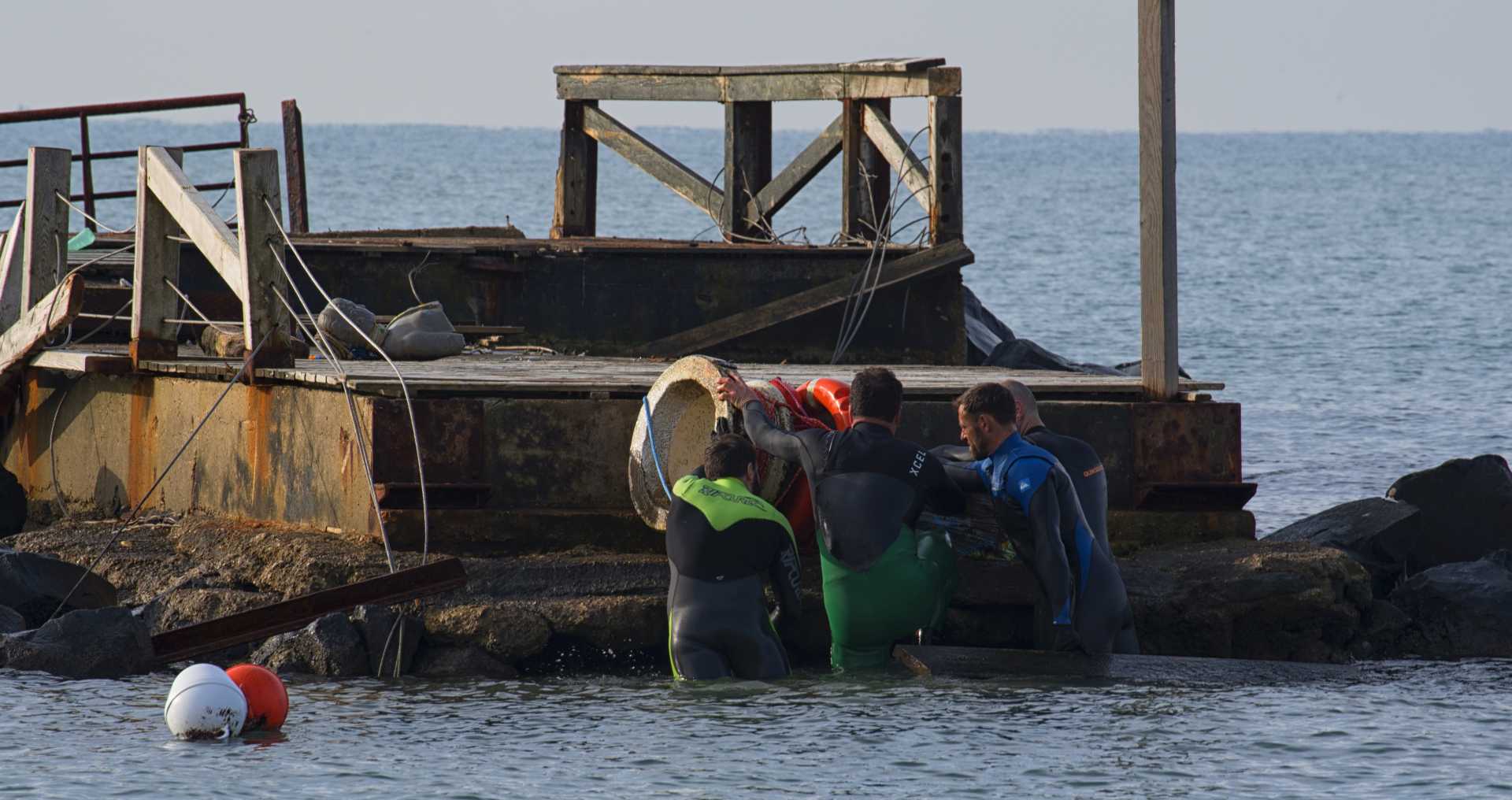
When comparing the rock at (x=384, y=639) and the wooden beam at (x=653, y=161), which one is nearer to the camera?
the rock at (x=384, y=639)

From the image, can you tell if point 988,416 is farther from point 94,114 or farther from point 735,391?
point 94,114

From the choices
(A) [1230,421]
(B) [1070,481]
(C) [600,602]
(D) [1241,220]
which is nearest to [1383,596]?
(A) [1230,421]

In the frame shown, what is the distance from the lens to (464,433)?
11.0 m

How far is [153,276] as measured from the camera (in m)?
12.6

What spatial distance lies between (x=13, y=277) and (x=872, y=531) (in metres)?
7.43

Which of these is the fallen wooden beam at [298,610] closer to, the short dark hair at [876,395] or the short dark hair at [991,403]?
the short dark hair at [876,395]

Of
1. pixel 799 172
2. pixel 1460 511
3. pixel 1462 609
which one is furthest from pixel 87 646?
pixel 799 172

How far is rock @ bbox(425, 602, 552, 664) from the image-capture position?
10.5 meters

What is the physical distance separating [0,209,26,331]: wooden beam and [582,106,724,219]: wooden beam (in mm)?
6257

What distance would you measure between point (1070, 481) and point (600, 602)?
2358 millimetres

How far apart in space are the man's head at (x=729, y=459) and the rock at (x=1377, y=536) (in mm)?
4166

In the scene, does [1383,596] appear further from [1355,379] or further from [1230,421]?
[1355,379]

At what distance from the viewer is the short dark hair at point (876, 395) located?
10.2 m

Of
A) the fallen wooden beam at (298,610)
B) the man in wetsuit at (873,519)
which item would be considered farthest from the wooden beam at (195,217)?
the man in wetsuit at (873,519)
